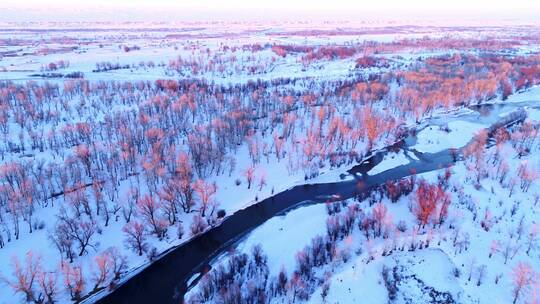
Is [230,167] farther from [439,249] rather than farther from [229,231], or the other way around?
[439,249]

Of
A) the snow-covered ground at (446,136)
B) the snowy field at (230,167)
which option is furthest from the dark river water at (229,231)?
the snow-covered ground at (446,136)

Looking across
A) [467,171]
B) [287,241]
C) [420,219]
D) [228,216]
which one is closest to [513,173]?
[467,171]

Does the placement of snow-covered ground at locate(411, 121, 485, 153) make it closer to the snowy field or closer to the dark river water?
the snowy field

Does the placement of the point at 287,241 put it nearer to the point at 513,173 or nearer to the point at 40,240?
the point at 40,240

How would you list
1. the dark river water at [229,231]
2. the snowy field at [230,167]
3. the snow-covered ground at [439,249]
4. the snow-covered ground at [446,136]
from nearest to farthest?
the snow-covered ground at [439,249] → the dark river water at [229,231] → the snowy field at [230,167] → the snow-covered ground at [446,136]

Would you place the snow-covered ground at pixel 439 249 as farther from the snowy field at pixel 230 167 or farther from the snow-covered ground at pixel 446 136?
the snow-covered ground at pixel 446 136

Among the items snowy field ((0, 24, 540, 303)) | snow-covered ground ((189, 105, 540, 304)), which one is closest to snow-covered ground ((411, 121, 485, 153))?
snowy field ((0, 24, 540, 303))

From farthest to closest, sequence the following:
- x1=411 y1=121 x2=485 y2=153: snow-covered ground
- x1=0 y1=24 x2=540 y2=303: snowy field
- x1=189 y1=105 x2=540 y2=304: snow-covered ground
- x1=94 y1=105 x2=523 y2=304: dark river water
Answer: x1=411 y1=121 x2=485 y2=153: snow-covered ground → x1=0 y1=24 x2=540 y2=303: snowy field → x1=94 y1=105 x2=523 y2=304: dark river water → x1=189 y1=105 x2=540 y2=304: snow-covered ground

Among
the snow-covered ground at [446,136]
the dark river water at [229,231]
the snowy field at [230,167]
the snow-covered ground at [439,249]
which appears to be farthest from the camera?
the snow-covered ground at [446,136]
